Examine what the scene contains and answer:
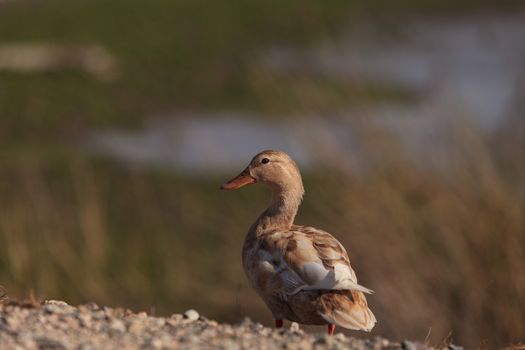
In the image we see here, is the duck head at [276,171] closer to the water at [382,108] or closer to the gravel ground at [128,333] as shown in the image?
the gravel ground at [128,333]

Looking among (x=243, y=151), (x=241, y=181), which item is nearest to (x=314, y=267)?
(x=241, y=181)

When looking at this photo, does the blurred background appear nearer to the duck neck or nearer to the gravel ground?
the gravel ground

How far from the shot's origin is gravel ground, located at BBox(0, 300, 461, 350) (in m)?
4.98

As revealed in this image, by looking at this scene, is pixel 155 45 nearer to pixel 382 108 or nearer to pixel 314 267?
pixel 382 108

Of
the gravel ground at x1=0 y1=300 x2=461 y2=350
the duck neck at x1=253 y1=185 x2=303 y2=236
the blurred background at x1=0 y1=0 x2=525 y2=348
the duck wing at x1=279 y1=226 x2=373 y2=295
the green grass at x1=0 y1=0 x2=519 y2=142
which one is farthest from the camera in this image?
the green grass at x1=0 y1=0 x2=519 y2=142

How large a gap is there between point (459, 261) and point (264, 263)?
4.16 meters

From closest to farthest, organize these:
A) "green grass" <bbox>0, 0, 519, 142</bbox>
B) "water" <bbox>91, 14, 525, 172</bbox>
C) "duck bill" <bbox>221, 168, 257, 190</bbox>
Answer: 1. "duck bill" <bbox>221, 168, 257, 190</bbox>
2. "water" <bbox>91, 14, 525, 172</bbox>
3. "green grass" <bbox>0, 0, 519, 142</bbox>

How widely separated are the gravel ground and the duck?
14cm

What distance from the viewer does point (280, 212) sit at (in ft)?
21.0

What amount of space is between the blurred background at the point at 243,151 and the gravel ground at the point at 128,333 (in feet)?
1.99

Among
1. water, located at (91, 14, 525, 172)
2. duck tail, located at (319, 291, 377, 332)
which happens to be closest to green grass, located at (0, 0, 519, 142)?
water, located at (91, 14, 525, 172)

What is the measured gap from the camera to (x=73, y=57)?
22.0 meters

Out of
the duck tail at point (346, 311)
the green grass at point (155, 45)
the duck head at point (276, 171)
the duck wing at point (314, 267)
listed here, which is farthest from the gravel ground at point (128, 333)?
the green grass at point (155, 45)

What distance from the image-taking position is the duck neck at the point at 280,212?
6.37 metres
